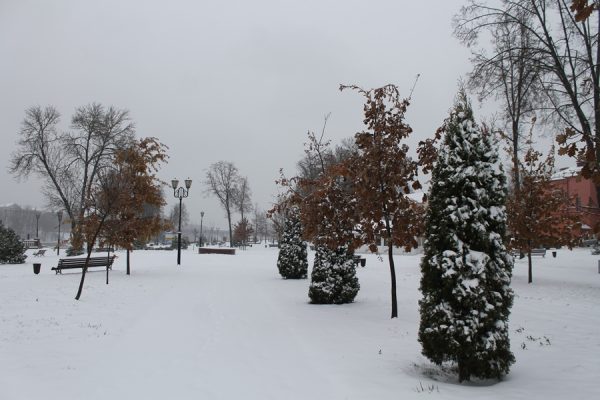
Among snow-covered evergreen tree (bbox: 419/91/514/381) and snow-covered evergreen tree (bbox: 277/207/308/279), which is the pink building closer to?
snow-covered evergreen tree (bbox: 419/91/514/381)

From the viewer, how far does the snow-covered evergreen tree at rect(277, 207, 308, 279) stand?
59.1 ft

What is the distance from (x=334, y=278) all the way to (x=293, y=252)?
22.4ft

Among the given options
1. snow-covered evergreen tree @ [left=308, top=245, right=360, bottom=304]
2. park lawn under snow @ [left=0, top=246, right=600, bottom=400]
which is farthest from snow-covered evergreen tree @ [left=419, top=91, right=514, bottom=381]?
snow-covered evergreen tree @ [left=308, top=245, right=360, bottom=304]

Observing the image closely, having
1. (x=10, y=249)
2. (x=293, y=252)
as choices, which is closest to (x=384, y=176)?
(x=293, y=252)

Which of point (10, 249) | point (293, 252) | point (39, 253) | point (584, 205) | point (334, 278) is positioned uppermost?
point (584, 205)

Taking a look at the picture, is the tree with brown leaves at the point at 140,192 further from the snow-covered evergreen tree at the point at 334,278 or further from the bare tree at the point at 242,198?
the bare tree at the point at 242,198

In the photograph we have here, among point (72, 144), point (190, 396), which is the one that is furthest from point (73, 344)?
point (72, 144)

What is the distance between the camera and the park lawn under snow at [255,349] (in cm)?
502

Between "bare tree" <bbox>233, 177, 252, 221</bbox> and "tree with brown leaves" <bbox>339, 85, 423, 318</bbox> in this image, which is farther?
"bare tree" <bbox>233, 177, 252, 221</bbox>

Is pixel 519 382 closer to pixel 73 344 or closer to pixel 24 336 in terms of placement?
pixel 73 344

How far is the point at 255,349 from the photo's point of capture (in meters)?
6.94

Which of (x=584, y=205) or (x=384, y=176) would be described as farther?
(x=584, y=205)

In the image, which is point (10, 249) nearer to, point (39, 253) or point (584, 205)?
point (39, 253)

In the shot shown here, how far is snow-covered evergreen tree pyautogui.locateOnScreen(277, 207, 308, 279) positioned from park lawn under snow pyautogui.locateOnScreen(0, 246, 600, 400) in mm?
4936
